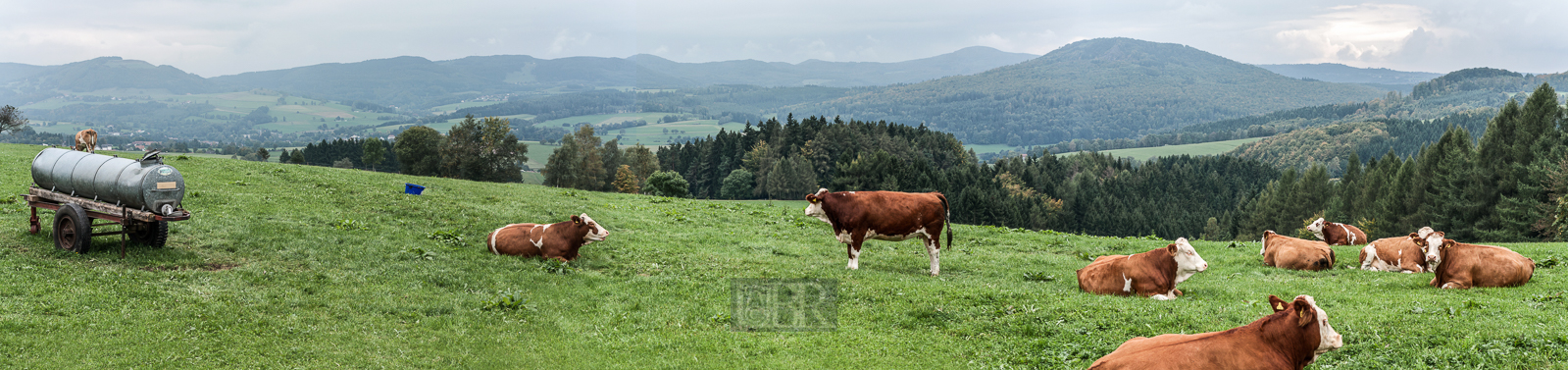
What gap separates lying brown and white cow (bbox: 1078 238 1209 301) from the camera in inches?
556

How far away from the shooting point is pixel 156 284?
12367 millimetres

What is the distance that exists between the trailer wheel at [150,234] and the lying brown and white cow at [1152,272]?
17.5m

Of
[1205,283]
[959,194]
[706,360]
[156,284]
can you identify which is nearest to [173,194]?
[156,284]

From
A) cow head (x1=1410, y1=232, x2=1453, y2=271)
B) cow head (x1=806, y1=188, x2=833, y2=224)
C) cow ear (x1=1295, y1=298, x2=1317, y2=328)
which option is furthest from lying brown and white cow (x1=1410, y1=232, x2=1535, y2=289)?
cow head (x1=806, y1=188, x2=833, y2=224)

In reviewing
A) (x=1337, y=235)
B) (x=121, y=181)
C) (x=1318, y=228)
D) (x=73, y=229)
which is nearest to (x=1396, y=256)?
(x=1337, y=235)

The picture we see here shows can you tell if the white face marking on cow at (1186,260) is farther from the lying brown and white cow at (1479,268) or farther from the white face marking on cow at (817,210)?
A: the white face marking on cow at (817,210)

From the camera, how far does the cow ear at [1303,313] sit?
6613 mm

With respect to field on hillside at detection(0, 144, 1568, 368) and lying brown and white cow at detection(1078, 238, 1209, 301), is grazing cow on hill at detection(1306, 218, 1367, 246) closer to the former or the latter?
field on hillside at detection(0, 144, 1568, 368)

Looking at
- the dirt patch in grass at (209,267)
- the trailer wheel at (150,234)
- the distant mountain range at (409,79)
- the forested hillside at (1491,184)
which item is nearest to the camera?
the dirt patch in grass at (209,267)

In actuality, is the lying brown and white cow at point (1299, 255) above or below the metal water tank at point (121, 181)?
below

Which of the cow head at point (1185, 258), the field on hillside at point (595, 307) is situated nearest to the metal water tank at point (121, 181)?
the field on hillside at point (595, 307)

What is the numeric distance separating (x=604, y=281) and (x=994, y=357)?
8.07 metres

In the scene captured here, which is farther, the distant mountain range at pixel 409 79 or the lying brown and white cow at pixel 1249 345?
the distant mountain range at pixel 409 79

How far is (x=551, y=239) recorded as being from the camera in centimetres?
1766
